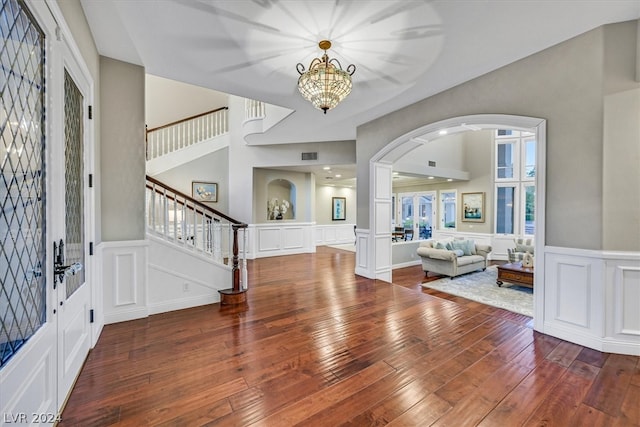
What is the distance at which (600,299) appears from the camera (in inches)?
101

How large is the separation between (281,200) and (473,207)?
265 inches

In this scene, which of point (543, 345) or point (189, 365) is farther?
point (543, 345)

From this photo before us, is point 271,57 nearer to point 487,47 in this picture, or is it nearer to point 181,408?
point 487,47

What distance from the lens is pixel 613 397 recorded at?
1945 mm

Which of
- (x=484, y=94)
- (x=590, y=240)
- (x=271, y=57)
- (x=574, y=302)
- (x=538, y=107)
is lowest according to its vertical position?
(x=574, y=302)

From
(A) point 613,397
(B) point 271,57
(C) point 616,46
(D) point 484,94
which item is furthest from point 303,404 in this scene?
(C) point 616,46

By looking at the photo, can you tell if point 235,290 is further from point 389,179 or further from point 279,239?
point 279,239

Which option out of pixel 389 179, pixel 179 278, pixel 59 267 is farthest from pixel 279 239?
pixel 59 267

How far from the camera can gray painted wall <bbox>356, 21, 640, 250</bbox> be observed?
2523 millimetres

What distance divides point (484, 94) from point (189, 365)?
14.3 feet

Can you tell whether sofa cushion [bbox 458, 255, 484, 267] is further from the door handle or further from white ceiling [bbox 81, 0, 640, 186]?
the door handle

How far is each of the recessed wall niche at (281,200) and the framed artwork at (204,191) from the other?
1.55 meters

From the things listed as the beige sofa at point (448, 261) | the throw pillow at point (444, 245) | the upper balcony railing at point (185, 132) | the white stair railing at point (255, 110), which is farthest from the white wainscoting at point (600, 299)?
the upper balcony railing at point (185, 132)

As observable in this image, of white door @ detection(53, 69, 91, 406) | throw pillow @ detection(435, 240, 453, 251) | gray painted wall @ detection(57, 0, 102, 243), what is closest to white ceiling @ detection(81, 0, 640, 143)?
gray painted wall @ detection(57, 0, 102, 243)
